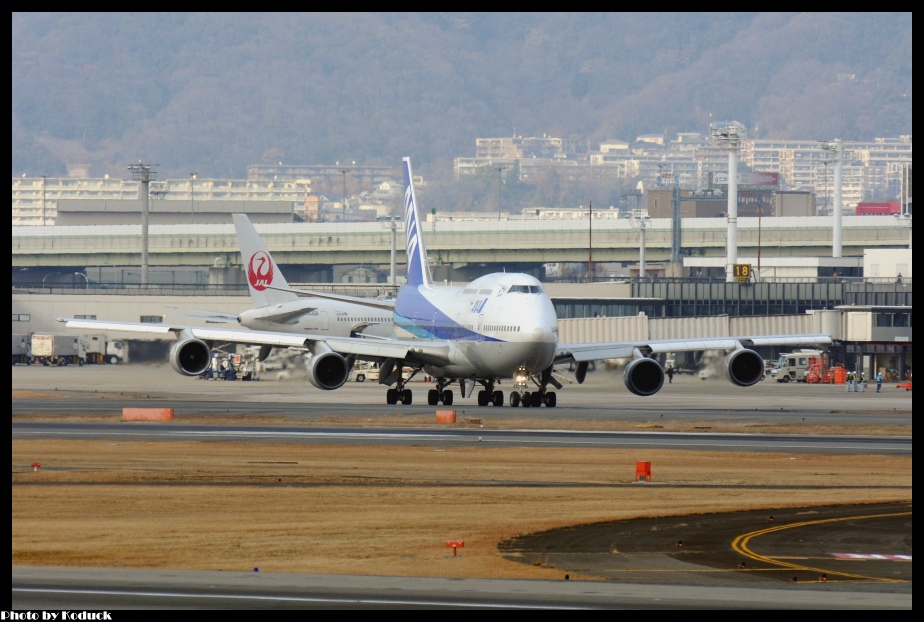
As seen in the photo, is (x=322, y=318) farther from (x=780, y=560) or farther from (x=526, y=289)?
(x=780, y=560)

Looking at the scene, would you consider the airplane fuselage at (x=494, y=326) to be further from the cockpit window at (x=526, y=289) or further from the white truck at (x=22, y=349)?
the white truck at (x=22, y=349)

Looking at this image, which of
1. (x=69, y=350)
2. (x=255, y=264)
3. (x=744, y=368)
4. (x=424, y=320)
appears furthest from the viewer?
(x=69, y=350)

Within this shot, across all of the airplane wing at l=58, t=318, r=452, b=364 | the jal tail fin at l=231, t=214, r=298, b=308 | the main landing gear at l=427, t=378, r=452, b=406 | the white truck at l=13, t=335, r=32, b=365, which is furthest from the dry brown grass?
the white truck at l=13, t=335, r=32, b=365

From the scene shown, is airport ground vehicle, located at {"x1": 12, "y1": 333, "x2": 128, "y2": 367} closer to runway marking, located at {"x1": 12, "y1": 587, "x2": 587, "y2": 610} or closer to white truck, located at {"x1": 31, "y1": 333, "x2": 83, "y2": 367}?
white truck, located at {"x1": 31, "y1": 333, "x2": 83, "y2": 367}

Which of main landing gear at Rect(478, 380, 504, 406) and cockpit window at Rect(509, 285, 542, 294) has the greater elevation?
cockpit window at Rect(509, 285, 542, 294)

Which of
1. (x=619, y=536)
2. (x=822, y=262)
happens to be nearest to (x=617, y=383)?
(x=619, y=536)

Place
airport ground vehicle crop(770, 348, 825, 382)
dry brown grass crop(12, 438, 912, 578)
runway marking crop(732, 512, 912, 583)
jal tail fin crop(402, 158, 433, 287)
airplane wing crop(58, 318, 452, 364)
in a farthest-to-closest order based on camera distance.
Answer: airport ground vehicle crop(770, 348, 825, 382), jal tail fin crop(402, 158, 433, 287), airplane wing crop(58, 318, 452, 364), dry brown grass crop(12, 438, 912, 578), runway marking crop(732, 512, 912, 583)

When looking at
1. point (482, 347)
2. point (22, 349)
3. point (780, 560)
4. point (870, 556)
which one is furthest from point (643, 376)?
point (22, 349)
